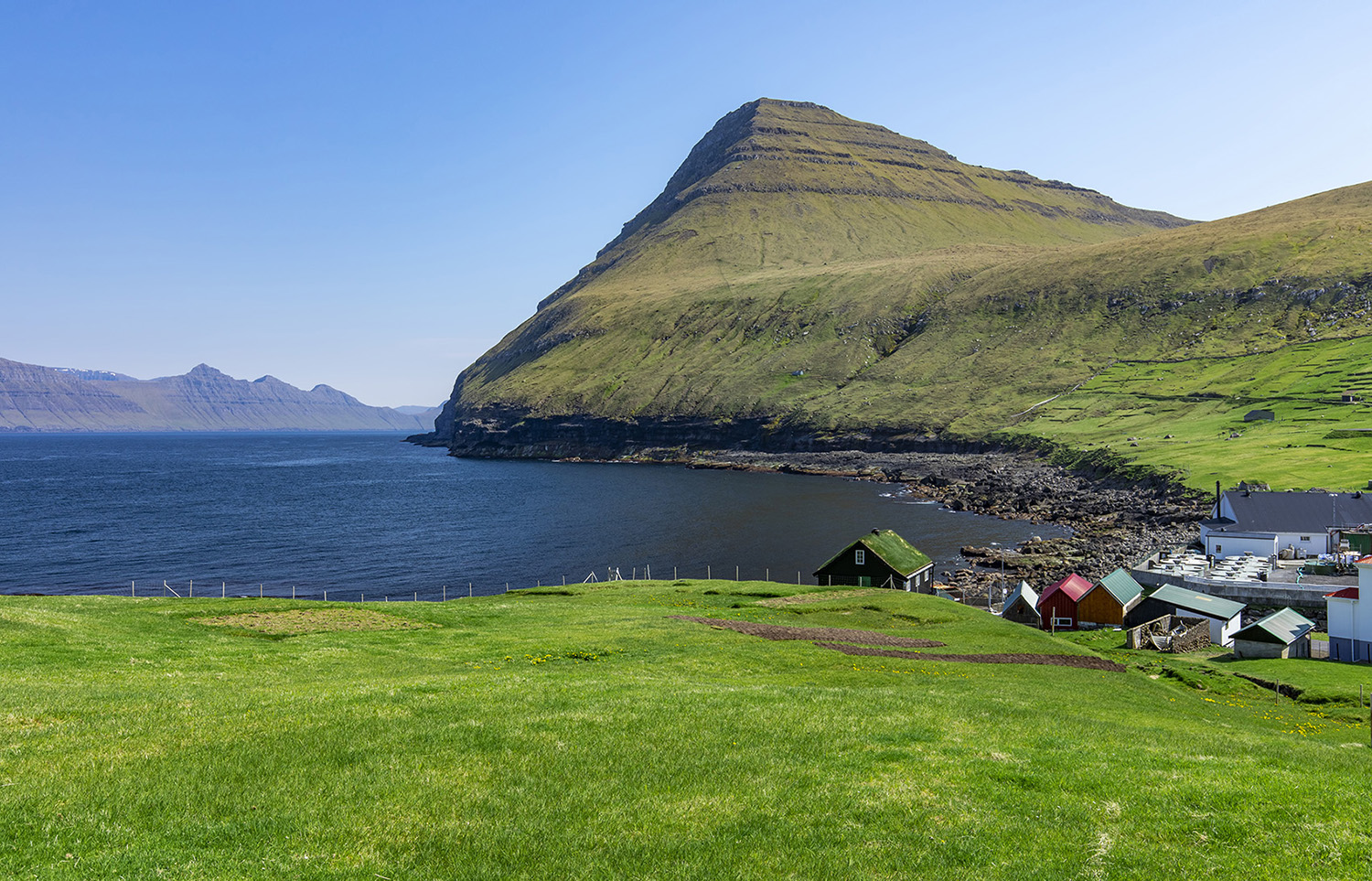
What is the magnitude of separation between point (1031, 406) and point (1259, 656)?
514 ft

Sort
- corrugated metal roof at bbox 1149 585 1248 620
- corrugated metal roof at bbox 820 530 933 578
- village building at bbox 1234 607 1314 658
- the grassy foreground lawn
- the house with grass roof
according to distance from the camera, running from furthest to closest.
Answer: corrugated metal roof at bbox 820 530 933 578 → the house with grass roof → corrugated metal roof at bbox 1149 585 1248 620 → village building at bbox 1234 607 1314 658 → the grassy foreground lawn

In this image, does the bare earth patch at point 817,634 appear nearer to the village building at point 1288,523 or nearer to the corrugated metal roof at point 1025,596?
the corrugated metal roof at point 1025,596

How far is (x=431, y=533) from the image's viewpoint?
11675 centimetres

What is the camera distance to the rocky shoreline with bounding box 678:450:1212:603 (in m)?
88.5

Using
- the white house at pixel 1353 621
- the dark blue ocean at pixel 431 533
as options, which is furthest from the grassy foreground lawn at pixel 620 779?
the dark blue ocean at pixel 431 533

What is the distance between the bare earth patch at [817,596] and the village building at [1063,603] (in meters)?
14.9

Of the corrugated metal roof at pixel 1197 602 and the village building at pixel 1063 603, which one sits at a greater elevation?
the corrugated metal roof at pixel 1197 602

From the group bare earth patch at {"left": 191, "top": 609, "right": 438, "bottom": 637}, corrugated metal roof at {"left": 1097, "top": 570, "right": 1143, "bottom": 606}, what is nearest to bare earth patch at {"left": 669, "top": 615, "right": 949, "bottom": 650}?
bare earth patch at {"left": 191, "top": 609, "right": 438, "bottom": 637}

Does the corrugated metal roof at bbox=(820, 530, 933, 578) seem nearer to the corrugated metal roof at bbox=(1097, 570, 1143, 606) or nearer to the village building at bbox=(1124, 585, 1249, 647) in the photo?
the corrugated metal roof at bbox=(1097, 570, 1143, 606)

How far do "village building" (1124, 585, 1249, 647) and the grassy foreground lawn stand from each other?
35543 millimetres

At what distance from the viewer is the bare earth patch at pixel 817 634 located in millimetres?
41000

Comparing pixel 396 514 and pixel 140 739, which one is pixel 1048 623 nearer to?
pixel 140 739

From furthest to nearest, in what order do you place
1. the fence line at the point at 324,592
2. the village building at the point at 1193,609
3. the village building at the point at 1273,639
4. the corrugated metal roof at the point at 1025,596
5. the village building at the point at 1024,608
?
the fence line at the point at 324,592
the corrugated metal roof at the point at 1025,596
the village building at the point at 1024,608
the village building at the point at 1193,609
the village building at the point at 1273,639

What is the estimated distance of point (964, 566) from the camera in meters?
92.2
